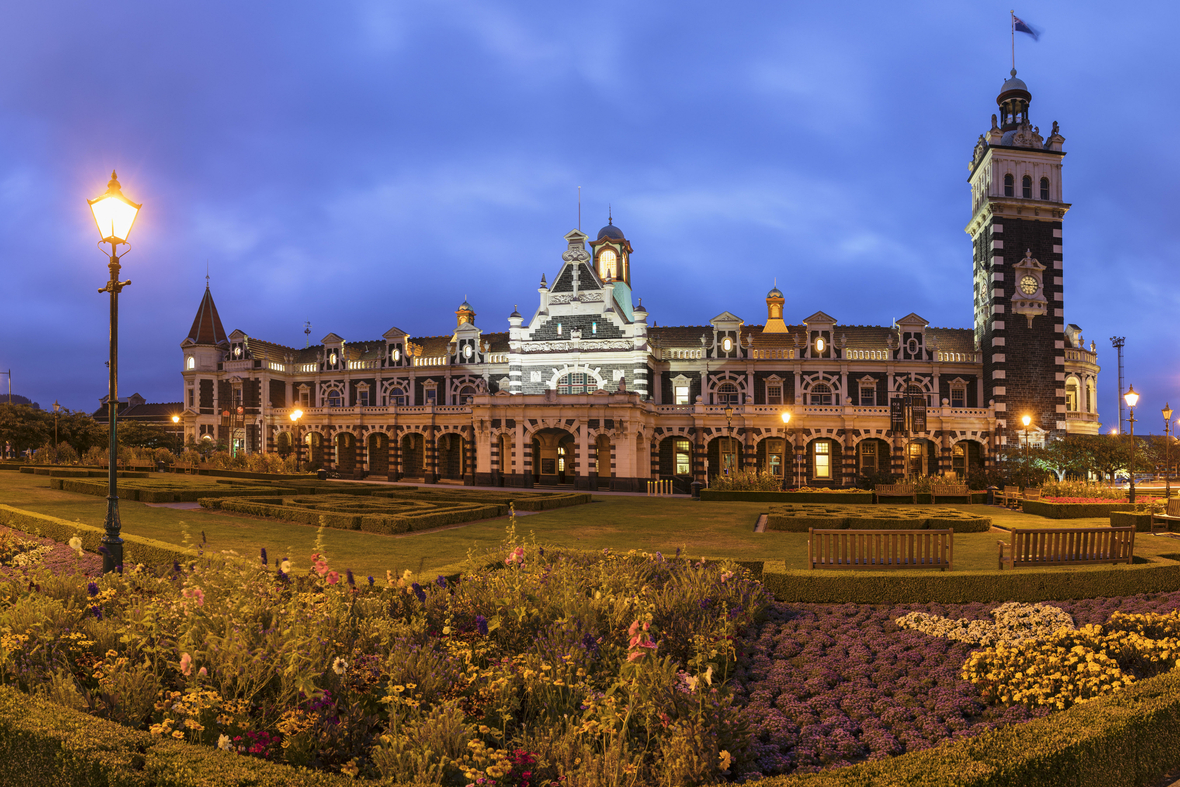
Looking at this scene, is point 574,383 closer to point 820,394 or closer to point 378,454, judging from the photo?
point 820,394

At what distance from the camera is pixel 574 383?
1885 inches

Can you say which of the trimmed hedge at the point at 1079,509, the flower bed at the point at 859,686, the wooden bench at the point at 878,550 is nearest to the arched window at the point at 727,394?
the trimmed hedge at the point at 1079,509

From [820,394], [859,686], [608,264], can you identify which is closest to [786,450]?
[820,394]

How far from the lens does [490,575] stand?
388 inches

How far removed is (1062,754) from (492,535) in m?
14.7

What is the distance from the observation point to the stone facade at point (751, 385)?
147 feet

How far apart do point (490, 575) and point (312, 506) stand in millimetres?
15138

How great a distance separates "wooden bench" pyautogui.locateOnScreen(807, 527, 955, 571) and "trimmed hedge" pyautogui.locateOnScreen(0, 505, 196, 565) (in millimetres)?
11821

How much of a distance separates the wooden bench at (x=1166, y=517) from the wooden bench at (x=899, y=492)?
9.45 m

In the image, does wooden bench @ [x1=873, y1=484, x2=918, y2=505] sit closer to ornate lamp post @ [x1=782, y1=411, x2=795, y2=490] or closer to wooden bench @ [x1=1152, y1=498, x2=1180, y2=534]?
wooden bench @ [x1=1152, y1=498, x2=1180, y2=534]

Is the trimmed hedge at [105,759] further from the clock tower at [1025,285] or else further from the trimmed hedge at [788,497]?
the clock tower at [1025,285]

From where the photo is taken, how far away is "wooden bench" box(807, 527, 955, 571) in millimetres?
12742

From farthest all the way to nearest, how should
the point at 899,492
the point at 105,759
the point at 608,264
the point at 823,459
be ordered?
the point at 608,264, the point at 823,459, the point at 899,492, the point at 105,759

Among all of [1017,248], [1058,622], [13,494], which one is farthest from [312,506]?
[1017,248]
